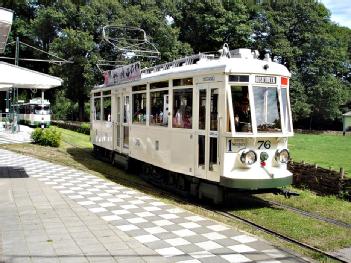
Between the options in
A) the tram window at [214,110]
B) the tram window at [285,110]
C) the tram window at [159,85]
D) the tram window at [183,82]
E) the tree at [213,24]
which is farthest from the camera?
the tree at [213,24]

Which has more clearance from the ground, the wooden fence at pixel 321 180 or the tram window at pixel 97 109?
the tram window at pixel 97 109

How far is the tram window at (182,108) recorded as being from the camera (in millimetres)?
10938

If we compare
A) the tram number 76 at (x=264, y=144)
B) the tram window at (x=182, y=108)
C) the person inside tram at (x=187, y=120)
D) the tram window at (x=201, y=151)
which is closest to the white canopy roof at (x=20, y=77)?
the tram window at (x=182, y=108)

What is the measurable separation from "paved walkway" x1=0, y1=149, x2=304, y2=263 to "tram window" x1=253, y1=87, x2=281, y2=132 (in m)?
2.49

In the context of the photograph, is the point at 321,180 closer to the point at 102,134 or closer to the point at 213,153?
the point at 213,153

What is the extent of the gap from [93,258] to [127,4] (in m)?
42.8

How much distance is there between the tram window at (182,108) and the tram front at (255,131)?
1420mm

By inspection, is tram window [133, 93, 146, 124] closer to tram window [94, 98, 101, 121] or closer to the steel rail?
the steel rail

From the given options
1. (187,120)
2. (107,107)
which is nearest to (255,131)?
(187,120)

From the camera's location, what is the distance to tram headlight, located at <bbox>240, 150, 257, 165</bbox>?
973cm

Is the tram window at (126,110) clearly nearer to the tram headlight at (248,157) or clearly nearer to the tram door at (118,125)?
the tram door at (118,125)

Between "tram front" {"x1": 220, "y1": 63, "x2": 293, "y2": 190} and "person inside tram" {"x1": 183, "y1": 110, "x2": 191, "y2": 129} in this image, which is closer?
"tram front" {"x1": 220, "y1": 63, "x2": 293, "y2": 190}

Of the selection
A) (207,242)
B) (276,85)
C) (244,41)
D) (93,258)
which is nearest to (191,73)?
(276,85)

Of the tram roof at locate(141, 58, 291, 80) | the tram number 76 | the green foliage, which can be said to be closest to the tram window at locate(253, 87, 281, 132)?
the tram number 76
